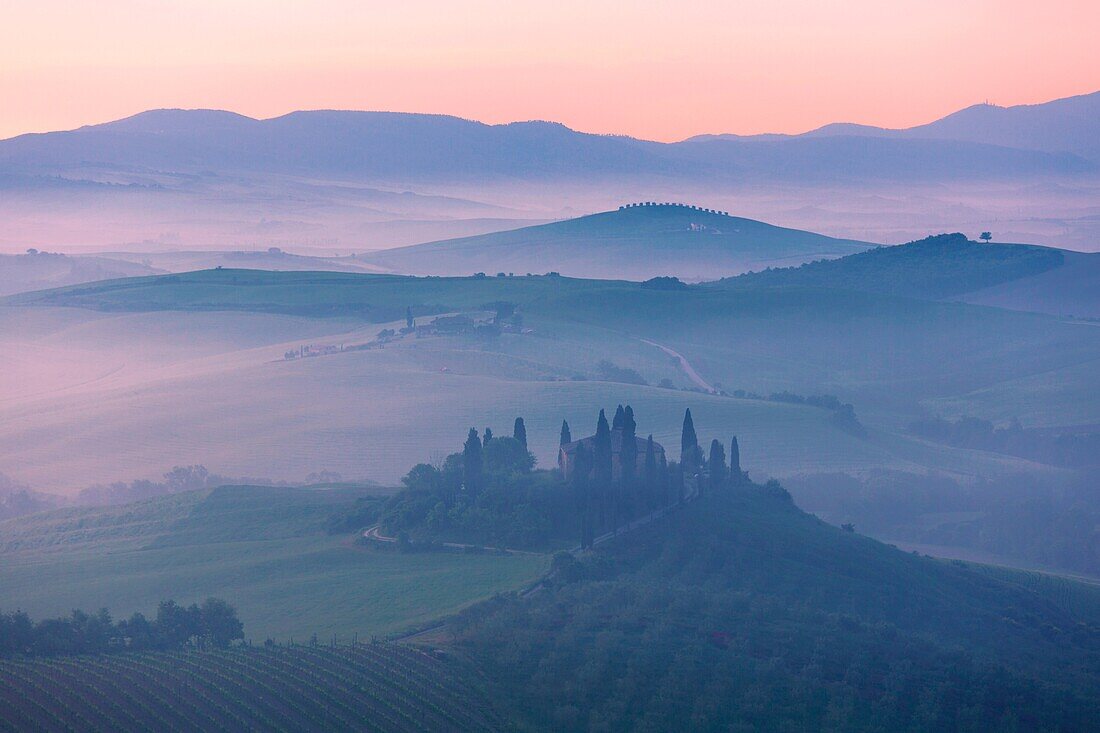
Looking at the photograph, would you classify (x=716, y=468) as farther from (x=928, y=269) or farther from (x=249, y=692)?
(x=928, y=269)

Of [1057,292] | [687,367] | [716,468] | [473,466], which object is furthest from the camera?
[1057,292]

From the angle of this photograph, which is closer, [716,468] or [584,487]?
[584,487]

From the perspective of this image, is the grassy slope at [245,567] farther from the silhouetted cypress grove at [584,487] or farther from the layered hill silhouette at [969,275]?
the layered hill silhouette at [969,275]

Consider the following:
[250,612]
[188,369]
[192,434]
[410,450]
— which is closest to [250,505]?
[250,612]

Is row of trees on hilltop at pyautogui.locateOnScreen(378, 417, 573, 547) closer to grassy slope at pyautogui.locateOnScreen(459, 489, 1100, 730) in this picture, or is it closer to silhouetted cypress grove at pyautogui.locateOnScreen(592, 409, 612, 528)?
silhouetted cypress grove at pyautogui.locateOnScreen(592, 409, 612, 528)

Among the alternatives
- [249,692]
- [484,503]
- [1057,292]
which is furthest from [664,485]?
[1057,292]

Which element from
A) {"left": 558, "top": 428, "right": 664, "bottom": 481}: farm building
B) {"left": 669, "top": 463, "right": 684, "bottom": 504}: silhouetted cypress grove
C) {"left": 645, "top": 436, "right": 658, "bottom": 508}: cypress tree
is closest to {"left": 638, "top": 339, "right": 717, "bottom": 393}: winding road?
{"left": 669, "top": 463, "right": 684, "bottom": 504}: silhouetted cypress grove
